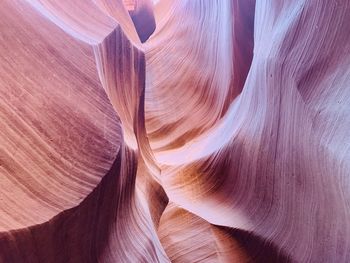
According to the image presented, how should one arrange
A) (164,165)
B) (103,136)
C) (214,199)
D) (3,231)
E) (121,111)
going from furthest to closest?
(164,165), (214,199), (121,111), (103,136), (3,231)

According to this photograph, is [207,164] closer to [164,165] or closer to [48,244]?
[164,165]

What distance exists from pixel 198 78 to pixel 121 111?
0.95m

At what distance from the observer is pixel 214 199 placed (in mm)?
1603

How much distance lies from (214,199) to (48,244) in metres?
1.00

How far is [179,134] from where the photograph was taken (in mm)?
1960

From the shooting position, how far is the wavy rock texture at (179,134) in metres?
0.72

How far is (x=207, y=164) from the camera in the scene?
1.64 m

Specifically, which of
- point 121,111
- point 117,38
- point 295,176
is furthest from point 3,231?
point 295,176

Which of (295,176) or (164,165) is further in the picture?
(164,165)

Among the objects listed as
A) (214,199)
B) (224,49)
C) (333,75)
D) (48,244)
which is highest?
(224,49)

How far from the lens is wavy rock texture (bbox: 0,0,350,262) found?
28.2 inches

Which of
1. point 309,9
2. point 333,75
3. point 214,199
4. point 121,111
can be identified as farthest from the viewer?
point 214,199

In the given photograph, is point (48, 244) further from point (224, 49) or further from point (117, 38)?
point (224, 49)

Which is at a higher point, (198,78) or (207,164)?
(198,78)
